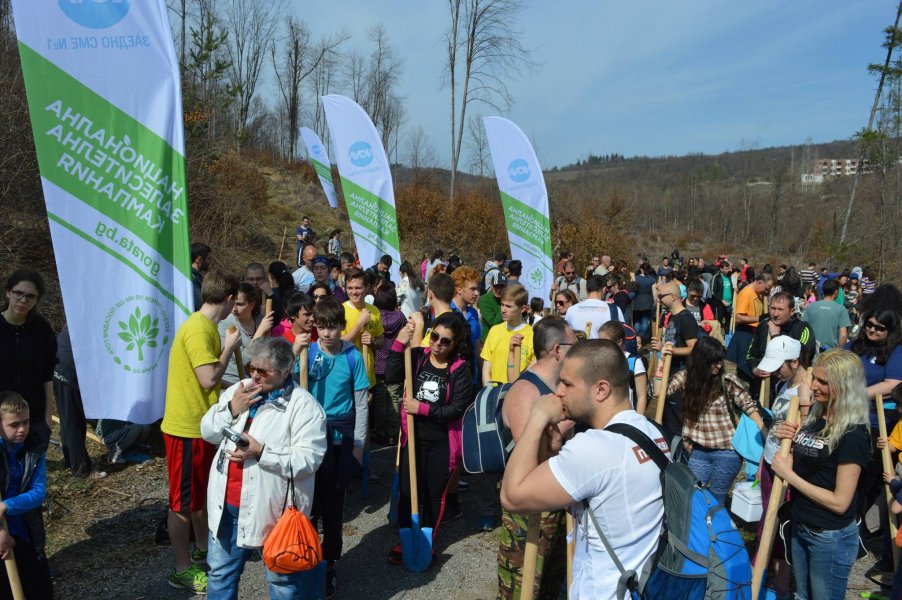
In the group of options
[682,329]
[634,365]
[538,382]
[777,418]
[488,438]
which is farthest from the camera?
[682,329]

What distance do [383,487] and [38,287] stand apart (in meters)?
3.43

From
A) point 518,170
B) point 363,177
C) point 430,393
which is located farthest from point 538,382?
point 363,177

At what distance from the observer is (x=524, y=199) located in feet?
32.1

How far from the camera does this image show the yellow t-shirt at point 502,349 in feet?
18.3

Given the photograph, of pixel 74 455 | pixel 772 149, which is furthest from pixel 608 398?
pixel 772 149

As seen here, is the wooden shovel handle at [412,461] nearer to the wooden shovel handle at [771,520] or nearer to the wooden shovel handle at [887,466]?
the wooden shovel handle at [771,520]

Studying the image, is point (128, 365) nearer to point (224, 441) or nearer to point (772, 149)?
point (224, 441)

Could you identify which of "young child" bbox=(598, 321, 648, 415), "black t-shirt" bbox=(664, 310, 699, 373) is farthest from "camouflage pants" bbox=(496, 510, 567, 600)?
"black t-shirt" bbox=(664, 310, 699, 373)

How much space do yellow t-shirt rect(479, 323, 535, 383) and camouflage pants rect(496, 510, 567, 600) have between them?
2.02 meters

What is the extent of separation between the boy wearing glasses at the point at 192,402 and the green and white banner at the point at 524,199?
20.7 feet

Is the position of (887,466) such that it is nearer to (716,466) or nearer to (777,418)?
(777,418)

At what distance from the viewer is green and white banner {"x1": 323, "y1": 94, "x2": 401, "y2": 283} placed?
1044cm

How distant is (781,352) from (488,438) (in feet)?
8.25

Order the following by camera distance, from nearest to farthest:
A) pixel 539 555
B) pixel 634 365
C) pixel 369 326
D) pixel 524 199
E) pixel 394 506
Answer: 1. pixel 539 555
2. pixel 394 506
3. pixel 634 365
4. pixel 369 326
5. pixel 524 199
